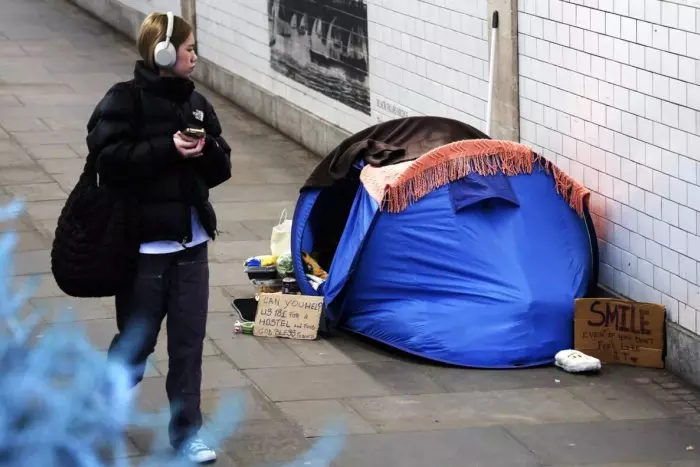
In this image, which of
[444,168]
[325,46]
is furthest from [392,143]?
[325,46]

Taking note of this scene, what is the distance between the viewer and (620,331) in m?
7.53

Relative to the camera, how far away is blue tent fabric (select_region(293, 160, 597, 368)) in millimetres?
7438

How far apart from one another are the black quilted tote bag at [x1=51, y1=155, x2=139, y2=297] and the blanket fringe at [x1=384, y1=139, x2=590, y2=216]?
7.60ft

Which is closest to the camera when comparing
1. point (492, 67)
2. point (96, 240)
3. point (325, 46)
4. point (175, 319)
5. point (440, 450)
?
point (96, 240)

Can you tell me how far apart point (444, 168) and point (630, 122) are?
3.52 feet

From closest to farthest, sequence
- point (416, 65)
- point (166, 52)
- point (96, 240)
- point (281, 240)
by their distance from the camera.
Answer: point (166, 52), point (96, 240), point (281, 240), point (416, 65)

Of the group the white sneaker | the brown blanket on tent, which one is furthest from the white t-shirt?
the brown blanket on tent

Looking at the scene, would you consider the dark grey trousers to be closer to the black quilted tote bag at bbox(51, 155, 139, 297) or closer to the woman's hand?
the black quilted tote bag at bbox(51, 155, 139, 297)

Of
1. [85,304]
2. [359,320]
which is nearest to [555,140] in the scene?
[359,320]

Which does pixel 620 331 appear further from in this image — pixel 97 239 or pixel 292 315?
pixel 97 239

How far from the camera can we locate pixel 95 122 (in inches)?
223

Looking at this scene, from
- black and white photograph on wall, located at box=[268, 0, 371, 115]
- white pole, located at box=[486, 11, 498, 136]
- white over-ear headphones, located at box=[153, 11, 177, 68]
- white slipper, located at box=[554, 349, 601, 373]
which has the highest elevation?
white over-ear headphones, located at box=[153, 11, 177, 68]

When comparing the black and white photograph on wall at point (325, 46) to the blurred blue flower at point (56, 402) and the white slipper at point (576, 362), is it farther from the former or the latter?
the blurred blue flower at point (56, 402)

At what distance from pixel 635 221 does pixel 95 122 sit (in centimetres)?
337
